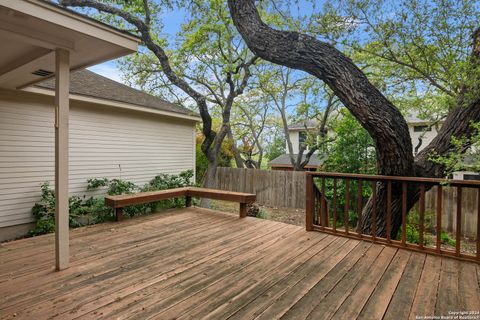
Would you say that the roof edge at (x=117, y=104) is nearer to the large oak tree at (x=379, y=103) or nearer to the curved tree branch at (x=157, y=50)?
the curved tree branch at (x=157, y=50)

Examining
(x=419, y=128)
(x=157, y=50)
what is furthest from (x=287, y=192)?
(x=419, y=128)

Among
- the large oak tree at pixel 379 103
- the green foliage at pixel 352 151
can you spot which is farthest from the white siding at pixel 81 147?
the green foliage at pixel 352 151

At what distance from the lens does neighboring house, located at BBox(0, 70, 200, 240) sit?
464cm

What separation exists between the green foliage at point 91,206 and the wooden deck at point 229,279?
129 centimetres

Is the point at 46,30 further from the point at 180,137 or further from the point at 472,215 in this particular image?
→ the point at 472,215

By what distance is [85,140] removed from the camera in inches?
223

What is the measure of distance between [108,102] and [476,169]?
632 cm

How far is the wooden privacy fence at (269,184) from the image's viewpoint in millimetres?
9297

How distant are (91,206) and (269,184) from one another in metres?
6.26

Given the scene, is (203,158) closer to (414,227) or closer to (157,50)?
(157,50)

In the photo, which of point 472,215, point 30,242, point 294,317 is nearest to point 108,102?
point 30,242

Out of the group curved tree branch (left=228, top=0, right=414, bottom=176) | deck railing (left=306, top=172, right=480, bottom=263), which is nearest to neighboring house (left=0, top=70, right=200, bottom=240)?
curved tree branch (left=228, top=0, right=414, bottom=176)

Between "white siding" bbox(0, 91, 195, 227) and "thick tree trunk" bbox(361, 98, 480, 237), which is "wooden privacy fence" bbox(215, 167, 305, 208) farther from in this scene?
"thick tree trunk" bbox(361, 98, 480, 237)

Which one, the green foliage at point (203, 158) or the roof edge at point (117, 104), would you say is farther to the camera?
the green foliage at point (203, 158)
